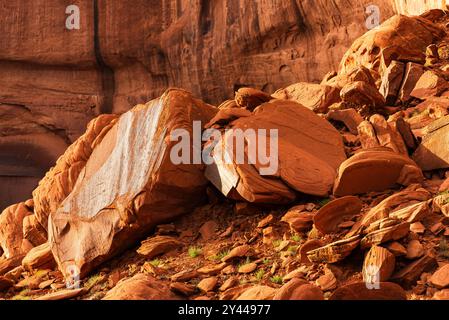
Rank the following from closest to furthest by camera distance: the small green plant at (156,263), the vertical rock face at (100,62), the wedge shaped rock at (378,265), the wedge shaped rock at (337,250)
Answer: the wedge shaped rock at (378,265) < the wedge shaped rock at (337,250) < the small green plant at (156,263) < the vertical rock face at (100,62)

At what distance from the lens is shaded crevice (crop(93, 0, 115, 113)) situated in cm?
2352

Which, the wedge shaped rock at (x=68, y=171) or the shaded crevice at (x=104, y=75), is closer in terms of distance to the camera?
the wedge shaped rock at (x=68, y=171)

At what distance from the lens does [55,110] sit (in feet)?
77.5

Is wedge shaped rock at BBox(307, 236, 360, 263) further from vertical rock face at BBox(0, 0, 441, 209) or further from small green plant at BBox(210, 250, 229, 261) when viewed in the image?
vertical rock face at BBox(0, 0, 441, 209)

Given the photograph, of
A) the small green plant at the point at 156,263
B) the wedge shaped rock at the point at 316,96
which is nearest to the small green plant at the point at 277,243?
the small green plant at the point at 156,263

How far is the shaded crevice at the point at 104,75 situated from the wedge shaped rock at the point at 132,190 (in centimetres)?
1561

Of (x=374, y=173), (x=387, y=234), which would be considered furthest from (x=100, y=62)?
(x=387, y=234)

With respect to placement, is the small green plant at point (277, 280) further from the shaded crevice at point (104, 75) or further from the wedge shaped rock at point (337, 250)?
the shaded crevice at point (104, 75)

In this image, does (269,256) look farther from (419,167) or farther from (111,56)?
(111,56)

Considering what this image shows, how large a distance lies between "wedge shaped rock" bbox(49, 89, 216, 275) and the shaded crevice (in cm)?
1561

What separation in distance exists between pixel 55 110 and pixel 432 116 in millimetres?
18735

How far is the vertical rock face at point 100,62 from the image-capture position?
21422mm
